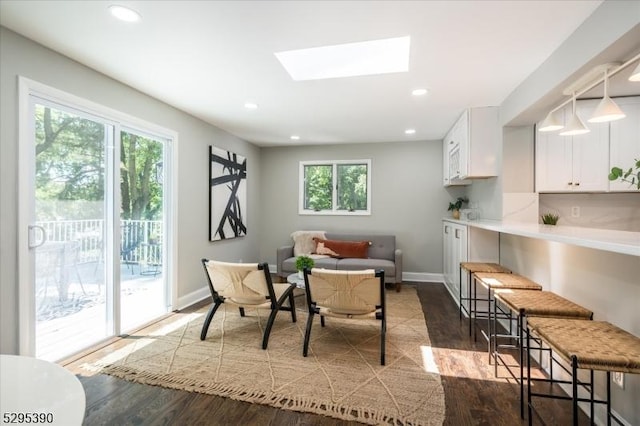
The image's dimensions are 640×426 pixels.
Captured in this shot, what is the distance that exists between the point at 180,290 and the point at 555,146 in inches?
179

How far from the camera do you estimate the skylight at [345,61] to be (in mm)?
2514

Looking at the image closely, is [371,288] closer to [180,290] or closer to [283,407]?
[283,407]

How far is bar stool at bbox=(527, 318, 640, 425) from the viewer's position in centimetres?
117

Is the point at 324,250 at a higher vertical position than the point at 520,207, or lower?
lower

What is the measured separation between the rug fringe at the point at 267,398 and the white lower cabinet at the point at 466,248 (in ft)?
6.67

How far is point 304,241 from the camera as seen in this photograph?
17.2ft

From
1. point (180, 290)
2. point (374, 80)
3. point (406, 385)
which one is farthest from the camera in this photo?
point (180, 290)

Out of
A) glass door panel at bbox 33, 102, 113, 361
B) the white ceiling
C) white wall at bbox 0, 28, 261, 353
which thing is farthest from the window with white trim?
glass door panel at bbox 33, 102, 113, 361

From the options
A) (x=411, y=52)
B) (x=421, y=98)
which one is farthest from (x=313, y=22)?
(x=421, y=98)

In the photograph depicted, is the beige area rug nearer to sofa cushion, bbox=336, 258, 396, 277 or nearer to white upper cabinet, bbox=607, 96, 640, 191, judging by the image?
sofa cushion, bbox=336, 258, 396, 277

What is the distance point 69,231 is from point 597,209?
17.2ft

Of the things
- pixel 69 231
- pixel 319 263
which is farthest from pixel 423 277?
pixel 69 231

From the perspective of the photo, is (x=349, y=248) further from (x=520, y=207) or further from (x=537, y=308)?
(x=537, y=308)

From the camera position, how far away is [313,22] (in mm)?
1905
